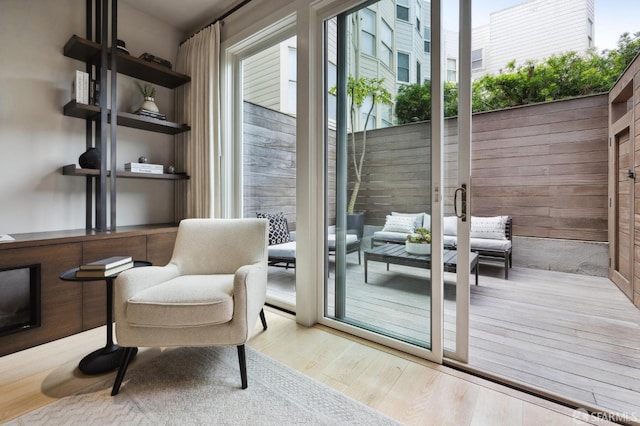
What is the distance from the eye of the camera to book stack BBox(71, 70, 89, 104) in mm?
2244

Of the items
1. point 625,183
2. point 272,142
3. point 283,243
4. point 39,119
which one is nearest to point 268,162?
point 272,142

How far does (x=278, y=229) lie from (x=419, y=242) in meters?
1.79

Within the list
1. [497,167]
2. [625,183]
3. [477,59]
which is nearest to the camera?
[625,183]

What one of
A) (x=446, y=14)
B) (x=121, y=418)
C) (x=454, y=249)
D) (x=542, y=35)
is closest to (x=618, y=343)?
(x=454, y=249)

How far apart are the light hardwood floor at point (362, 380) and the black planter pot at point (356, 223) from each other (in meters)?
0.74

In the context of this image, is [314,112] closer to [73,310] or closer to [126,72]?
[126,72]

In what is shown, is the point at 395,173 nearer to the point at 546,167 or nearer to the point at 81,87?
the point at 81,87

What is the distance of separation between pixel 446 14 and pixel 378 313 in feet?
6.19

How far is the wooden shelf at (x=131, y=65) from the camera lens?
7.49 ft

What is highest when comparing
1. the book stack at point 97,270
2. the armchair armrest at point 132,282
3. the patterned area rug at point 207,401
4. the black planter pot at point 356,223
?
the black planter pot at point 356,223

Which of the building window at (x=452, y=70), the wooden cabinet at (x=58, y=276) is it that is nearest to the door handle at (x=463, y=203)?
the building window at (x=452, y=70)

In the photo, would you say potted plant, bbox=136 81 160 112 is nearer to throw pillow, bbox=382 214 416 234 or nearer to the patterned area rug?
the patterned area rug

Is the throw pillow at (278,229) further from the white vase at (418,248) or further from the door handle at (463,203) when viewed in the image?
the door handle at (463,203)

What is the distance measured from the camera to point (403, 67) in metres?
1.89
